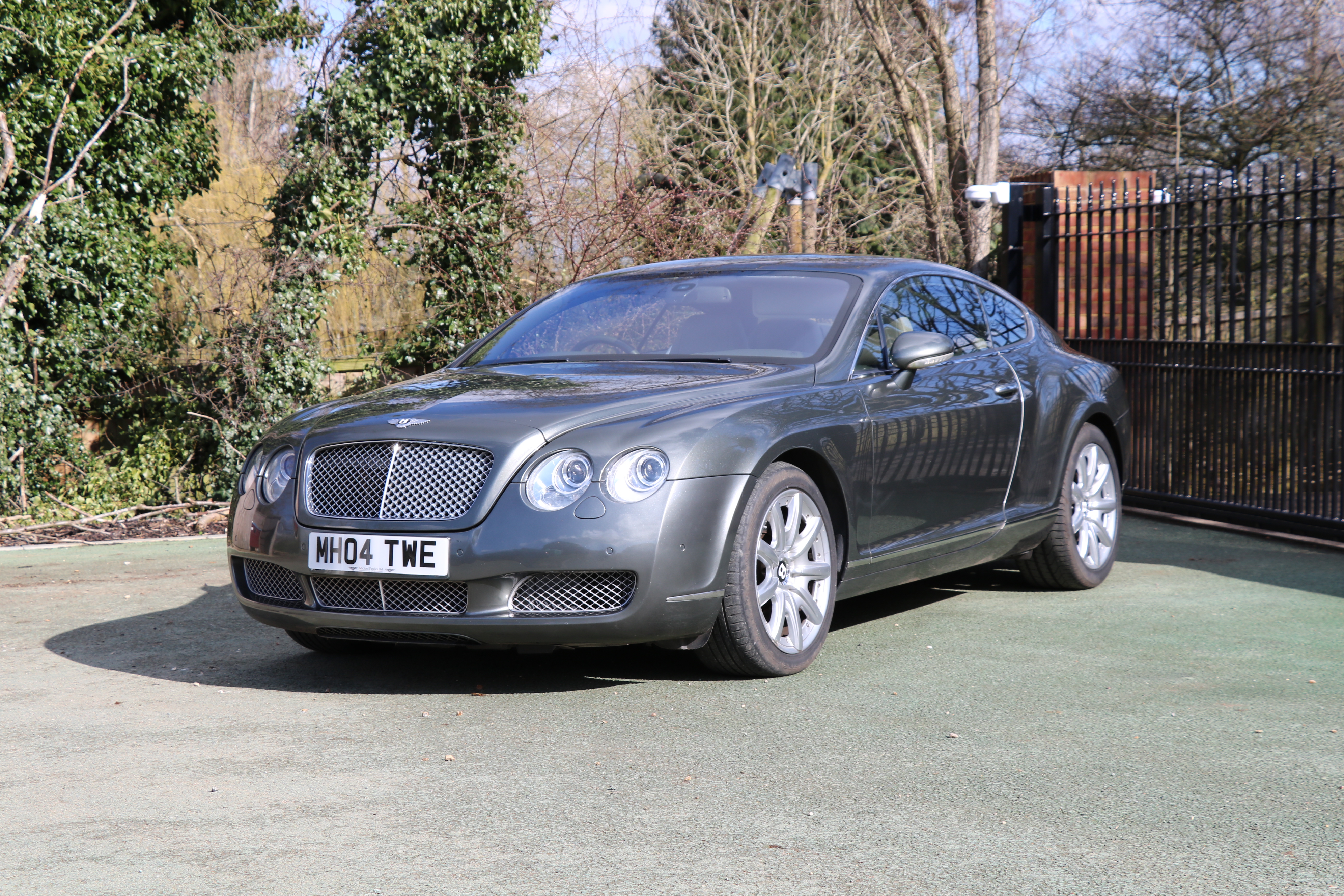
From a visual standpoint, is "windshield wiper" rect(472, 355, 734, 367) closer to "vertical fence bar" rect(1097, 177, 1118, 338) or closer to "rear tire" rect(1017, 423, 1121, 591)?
"rear tire" rect(1017, 423, 1121, 591)

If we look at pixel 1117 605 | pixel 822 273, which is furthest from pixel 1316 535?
pixel 822 273

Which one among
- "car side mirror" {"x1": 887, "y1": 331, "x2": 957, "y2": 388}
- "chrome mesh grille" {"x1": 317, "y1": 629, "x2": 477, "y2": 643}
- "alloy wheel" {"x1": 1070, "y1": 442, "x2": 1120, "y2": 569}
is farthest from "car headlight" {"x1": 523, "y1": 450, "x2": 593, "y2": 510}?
"alloy wheel" {"x1": 1070, "y1": 442, "x2": 1120, "y2": 569}

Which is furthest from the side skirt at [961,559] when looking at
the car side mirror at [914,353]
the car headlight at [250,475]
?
the car headlight at [250,475]

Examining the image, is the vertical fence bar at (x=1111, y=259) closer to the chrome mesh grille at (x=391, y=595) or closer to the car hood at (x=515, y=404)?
the car hood at (x=515, y=404)

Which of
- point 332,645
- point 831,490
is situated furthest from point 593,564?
→ point 332,645

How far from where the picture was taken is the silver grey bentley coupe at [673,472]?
15.2ft

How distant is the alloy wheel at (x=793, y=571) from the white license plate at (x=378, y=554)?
1110mm

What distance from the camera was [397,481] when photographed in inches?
188

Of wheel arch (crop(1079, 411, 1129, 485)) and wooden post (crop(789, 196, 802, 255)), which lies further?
wooden post (crop(789, 196, 802, 255))

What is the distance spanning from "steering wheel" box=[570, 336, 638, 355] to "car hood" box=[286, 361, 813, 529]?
0.20 metres

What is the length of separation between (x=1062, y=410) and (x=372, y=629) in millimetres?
3623

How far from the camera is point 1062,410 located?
6.83 m

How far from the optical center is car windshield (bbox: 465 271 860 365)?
18.8ft

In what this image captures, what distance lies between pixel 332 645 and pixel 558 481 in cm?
156
